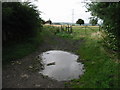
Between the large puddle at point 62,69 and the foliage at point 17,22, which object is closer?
the large puddle at point 62,69

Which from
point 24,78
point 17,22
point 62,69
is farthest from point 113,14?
point 17,22

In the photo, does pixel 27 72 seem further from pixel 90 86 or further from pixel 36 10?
pixel 36 10

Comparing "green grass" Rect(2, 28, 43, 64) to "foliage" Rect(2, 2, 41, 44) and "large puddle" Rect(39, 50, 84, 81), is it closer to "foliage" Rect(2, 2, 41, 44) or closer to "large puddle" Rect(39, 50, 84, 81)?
"foliage" Rect(2, 2, 41, 44)

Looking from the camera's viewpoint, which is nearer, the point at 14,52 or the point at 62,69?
the point at 62,69

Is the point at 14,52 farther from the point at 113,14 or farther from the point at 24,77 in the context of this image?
the point at 113,14

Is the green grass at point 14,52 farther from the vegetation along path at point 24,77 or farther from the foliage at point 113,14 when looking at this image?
the foliage at point 113,14

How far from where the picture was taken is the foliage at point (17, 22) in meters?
12.3

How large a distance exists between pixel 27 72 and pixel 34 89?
2283 millimetres

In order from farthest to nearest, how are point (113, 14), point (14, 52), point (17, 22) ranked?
point (17, 22) < point (14, 52) < point (113, 14)

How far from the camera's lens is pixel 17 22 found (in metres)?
13.6

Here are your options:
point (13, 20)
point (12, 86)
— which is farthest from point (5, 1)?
point (12, 86)

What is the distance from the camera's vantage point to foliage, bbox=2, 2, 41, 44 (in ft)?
40.2

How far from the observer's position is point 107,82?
682 centimetres

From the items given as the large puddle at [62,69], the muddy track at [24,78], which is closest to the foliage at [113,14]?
the large puddle at [62,69]
